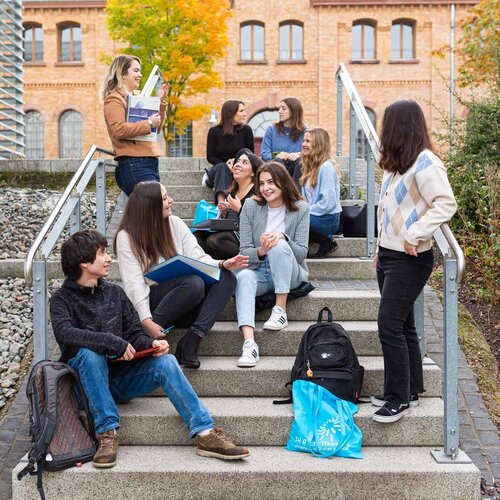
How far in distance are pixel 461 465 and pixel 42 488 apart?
2.28 m

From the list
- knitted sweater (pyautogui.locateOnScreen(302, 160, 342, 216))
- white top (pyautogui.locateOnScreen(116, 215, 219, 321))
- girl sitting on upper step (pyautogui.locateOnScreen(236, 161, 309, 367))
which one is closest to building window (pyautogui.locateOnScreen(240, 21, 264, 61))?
knitted sweater (pyautogui.locateOnScreen(302, 160, 342, 216))

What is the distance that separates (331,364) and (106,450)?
1.39 meters

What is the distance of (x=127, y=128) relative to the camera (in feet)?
19.7

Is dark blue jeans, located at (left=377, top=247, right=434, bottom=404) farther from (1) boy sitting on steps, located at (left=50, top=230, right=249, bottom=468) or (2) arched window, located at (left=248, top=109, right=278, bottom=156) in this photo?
(2) arched window, located at (left=248, top=109, right=278, bottom=156)

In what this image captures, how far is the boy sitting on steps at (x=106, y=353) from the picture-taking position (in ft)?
13.6

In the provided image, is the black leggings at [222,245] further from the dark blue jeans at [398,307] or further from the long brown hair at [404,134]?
the long brown hair at [404,134]

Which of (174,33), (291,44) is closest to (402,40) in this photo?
(291,44)

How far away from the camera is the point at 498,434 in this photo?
473 cm

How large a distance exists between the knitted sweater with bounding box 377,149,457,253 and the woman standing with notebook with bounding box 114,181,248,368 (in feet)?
3.40

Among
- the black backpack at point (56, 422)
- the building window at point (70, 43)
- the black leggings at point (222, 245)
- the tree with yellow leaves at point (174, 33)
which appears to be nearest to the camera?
the black backpack at point (56, 422)

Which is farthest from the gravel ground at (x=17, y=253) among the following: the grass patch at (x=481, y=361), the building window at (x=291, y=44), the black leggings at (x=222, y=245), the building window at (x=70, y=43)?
the building window at (x=70, y=43)

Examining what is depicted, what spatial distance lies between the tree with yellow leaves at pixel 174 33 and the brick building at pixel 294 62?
5045 mm

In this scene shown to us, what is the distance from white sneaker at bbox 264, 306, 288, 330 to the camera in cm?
508

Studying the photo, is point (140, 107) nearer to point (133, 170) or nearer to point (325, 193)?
point (133, 170)
